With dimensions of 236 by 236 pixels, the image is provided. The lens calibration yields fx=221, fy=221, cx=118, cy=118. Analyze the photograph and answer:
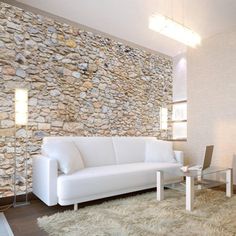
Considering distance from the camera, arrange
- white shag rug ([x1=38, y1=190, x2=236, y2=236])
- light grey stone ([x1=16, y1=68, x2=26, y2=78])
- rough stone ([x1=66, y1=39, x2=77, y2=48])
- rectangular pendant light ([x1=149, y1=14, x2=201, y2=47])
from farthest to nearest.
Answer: rough stone ([x1=66, y1=39, x2=77, y2=48]) → light grey stone ([x1=16, y1=68, x2=26, y2=78]) → rectangular pendant light ([x1=149, y1=14, x2=201, y2=47]) → white shag rug ([x1=38, y1=190, x2=236, y2=236])

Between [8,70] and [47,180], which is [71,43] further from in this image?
[47,180]

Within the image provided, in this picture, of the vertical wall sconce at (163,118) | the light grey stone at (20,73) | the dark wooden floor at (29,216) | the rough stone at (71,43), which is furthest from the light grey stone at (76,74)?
the vertical wall sconce at (163,118)

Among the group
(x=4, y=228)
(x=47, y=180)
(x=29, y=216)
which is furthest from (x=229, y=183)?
(x=4, y=228)

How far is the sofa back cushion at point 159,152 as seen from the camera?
3.82 m

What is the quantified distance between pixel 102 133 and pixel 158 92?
1.93 meters

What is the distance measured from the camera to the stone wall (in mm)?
3146

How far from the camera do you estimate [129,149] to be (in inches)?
154

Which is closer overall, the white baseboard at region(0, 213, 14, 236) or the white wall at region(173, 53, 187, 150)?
the white baseboard at region(0, 213, 14, 236)

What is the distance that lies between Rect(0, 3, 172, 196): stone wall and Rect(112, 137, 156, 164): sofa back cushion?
1.47 feet

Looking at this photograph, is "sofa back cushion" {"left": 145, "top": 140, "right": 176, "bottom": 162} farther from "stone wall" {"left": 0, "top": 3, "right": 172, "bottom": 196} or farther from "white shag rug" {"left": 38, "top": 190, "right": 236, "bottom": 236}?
"white shag rug" {"left": 38, "top": 190, "right": 236, "bottom": 236}

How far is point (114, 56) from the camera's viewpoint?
4.43 metres

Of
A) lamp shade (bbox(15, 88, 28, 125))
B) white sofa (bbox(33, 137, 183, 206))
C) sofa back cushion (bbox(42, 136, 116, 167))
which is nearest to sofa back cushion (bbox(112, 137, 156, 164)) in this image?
white sofa (bbox(33, 137, 183, 206))

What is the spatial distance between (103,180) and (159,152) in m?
1.43

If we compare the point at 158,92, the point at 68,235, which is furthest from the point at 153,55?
the point at 68,235
